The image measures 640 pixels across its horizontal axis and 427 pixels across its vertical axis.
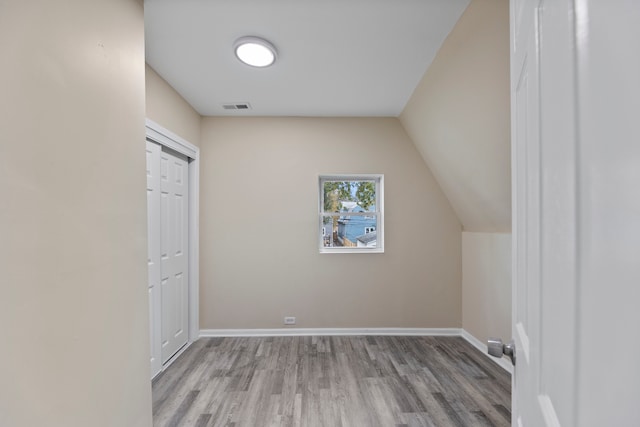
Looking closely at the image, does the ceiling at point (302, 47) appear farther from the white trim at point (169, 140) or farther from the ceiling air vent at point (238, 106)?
the white trim at point (169, 140)

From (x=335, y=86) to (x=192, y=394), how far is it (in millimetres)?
2737

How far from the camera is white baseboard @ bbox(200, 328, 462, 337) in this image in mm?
3174

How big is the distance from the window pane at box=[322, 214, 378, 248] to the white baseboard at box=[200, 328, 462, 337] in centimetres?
96

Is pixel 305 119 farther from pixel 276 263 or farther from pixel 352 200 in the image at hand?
pixel 276 263

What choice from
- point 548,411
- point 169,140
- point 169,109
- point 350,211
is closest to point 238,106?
point 169,109

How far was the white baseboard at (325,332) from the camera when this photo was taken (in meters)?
3.17

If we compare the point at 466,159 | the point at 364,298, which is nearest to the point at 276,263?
the point at 364,298

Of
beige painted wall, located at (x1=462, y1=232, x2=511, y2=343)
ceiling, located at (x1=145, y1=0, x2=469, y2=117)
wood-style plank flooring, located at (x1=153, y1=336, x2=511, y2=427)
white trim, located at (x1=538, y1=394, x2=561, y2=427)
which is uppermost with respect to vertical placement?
ceiling, located at (x1=145, y1=0, x2=469, y2=117)

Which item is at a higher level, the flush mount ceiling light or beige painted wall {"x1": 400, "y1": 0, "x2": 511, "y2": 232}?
the flush mount ceiling light

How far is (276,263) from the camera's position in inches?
126

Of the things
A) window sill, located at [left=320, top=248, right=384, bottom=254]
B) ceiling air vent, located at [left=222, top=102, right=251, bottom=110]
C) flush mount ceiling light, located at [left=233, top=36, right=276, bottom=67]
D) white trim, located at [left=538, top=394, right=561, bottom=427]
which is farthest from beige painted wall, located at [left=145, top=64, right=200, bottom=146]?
white trim, located at [left=538, top=394, right=561, bottom=427]

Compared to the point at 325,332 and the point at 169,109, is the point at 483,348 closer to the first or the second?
the point at 325,332

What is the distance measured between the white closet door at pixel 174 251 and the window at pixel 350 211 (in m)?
1.50

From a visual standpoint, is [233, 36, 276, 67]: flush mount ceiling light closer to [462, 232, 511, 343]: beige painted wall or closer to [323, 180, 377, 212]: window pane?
Answer: [323, 180, 377, 212]: window pane
